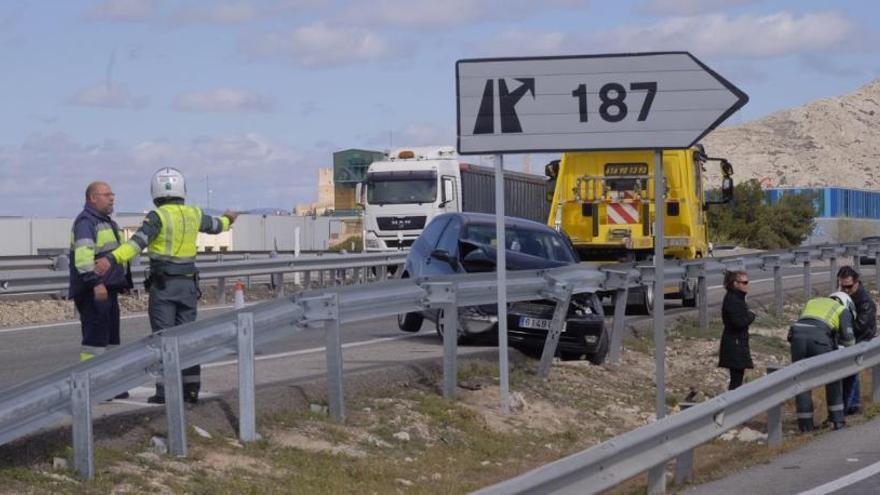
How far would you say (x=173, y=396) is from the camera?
10008 mm

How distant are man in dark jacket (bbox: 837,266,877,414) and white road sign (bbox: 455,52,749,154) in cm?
389

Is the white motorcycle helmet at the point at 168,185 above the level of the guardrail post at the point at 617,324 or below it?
above

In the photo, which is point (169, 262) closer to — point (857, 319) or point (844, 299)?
point (844, 299)

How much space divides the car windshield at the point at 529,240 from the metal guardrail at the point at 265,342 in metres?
1.77

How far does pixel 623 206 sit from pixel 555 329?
1050cm

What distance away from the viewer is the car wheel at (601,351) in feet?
55.8

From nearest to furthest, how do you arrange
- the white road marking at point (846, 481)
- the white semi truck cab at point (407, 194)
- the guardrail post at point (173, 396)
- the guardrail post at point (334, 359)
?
1. the guardrail post at point (173, 396)
2. the white road marking at point (846, 481)
3. the guardrail post at point (334, 359)
4. the white semi truck cab at point (407, 194)

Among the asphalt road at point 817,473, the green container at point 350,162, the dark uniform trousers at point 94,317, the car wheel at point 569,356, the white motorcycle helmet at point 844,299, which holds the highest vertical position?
the green container at point 350,162

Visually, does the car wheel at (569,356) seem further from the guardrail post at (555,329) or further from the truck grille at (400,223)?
the truck grille at (400,223)

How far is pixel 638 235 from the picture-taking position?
25.5 metres

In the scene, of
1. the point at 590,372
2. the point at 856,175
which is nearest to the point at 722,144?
the point at 856,175

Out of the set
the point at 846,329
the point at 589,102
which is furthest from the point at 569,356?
the point at 589,102

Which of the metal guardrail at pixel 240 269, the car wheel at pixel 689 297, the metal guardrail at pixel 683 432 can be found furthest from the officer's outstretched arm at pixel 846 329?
the metal guardrail at pixel 240 269

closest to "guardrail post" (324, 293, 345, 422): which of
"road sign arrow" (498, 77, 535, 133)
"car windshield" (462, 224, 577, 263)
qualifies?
"road sign arrow" (498, 77, 535, 133)
